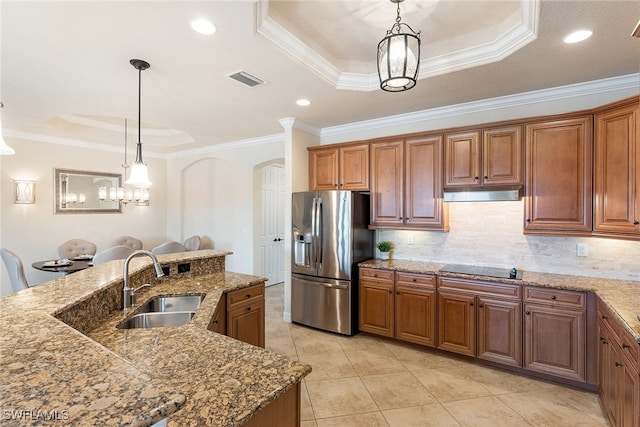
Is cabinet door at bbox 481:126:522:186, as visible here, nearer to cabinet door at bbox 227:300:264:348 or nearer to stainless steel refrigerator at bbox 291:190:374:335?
stainless steel refrigerator at bbox 291:190:374:335

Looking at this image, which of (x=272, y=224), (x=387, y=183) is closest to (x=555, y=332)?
(x=387, y=183)

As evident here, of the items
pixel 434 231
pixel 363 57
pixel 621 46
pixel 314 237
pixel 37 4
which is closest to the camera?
pixel 37 4

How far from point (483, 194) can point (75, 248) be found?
238 inches

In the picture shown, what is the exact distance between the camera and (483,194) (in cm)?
308

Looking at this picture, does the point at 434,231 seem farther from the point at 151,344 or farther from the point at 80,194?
the point at 80,194

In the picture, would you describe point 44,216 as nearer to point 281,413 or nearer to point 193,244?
point 193,244

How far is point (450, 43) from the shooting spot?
8.79 feet

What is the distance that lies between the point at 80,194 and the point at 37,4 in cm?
449

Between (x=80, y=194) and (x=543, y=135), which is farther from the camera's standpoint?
(x=80, y=194)

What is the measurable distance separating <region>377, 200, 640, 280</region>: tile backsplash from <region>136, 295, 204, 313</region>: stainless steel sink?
98.3 inches

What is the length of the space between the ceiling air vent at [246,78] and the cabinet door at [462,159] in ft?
6.71

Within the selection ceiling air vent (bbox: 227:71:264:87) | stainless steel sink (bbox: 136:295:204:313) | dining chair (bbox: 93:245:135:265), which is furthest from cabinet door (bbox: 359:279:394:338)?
dining chair (bbox: 93:245:135:265)

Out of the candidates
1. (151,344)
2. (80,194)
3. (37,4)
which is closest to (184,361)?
(151,344)

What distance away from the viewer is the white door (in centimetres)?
597
